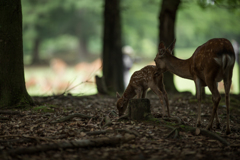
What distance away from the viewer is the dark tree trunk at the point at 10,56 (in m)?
7.23

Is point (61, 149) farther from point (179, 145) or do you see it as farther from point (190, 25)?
point (190, 25)

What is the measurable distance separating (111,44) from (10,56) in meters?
6.04

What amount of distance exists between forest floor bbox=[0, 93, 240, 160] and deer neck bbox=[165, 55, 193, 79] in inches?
41.6

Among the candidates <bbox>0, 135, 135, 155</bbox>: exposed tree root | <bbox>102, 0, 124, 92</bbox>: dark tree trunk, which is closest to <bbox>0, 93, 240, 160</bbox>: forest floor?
<bbox>0, 135, 135, 155</bbox>: exposed tree root

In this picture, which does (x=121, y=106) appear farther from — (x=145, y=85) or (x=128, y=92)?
(x=145, y=85)

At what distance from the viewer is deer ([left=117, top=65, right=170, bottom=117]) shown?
23.7 ft

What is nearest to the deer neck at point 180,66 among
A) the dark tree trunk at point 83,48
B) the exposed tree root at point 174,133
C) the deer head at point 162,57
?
the deer head at point 162,57

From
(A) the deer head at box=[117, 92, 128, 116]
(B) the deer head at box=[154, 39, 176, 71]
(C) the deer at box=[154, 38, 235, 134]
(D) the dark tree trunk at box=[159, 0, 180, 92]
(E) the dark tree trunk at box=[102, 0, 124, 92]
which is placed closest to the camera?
(C) the deer at box=[154, 38, 235, 134]

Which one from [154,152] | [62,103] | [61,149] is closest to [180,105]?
[62,103]

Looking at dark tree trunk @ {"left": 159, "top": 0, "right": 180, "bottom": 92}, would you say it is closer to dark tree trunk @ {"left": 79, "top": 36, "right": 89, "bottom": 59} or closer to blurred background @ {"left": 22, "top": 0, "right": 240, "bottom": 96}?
blurred background @ {"left": 22, "top": 0, "right": 240, "bottom": 96}

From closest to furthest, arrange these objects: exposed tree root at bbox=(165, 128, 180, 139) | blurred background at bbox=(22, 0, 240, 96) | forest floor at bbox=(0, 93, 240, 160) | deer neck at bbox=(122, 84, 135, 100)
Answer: forest floor at bbox=(0, 93, 240, 160) < exposed tree root at bbox=(165, 128, 180, 139) < deer neck at bbox=(122, 84, 135, 100) < blurred background at bbox=(22, 0, 240, 96)

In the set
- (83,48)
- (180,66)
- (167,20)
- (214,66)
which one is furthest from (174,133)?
(83,48)

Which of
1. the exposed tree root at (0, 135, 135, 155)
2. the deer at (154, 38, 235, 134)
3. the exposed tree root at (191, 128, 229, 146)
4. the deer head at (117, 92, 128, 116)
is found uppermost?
the deer at (154, 38, 235, 134)

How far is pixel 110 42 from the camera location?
1280cm
